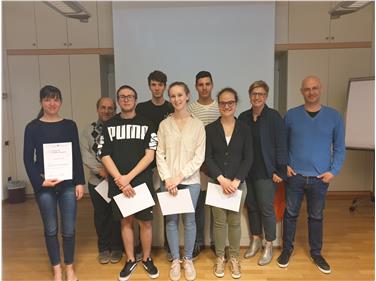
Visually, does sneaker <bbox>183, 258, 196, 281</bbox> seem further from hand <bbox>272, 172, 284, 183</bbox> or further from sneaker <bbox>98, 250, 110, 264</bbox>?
hand <bbox>272, 172, 284, 183</bbox>

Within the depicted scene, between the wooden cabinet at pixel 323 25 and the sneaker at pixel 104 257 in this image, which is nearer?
the sneaker at pixel 104 257

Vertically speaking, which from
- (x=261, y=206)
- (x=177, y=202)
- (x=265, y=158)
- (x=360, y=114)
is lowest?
(x=261, y=206)

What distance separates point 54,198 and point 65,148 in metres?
0.36

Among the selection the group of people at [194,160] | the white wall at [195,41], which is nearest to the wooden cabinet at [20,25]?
the white wall at [195,41]

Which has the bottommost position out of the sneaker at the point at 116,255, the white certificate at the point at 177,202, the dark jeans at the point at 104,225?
the sneaker at the point at 116,255

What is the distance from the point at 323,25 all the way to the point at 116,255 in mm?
3770

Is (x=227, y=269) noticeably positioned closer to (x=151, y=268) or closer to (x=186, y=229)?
(x=186, y=229)

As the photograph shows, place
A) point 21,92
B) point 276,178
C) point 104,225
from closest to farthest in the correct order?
point 276,178
point 104,225
point 21,92

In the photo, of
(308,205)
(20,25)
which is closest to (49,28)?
(20,25)

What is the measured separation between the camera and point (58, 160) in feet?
7.04

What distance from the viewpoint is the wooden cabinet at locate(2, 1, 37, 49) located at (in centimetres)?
431

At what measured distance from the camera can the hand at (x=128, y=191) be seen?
7.41ft

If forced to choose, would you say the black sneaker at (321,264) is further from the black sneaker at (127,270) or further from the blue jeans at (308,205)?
the black sneaker at (127,270)

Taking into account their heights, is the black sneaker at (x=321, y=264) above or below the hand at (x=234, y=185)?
below
